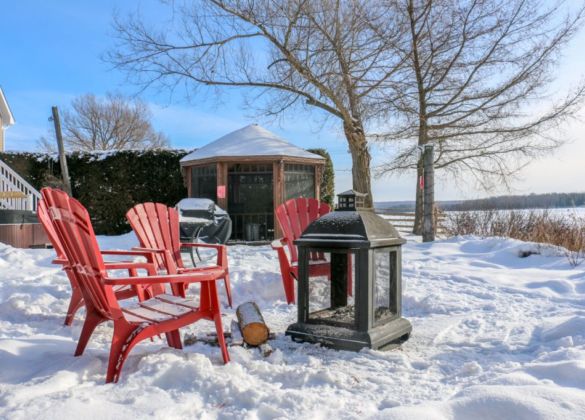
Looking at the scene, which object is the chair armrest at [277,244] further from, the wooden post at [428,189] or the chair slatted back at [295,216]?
the wooden post at [428,189]

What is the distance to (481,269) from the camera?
537 centimetres

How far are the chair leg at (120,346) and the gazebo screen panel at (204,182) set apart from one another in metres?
7.72

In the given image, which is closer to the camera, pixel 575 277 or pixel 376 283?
pixel 376 283

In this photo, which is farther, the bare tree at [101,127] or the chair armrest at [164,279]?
the bare tree at [101,127]

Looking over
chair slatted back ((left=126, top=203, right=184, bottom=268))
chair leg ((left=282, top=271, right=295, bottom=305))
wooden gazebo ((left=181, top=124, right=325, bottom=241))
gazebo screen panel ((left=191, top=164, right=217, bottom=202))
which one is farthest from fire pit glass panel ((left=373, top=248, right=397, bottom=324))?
gazebo screen panel ((left=191, top=164, right=217, bottom=202))

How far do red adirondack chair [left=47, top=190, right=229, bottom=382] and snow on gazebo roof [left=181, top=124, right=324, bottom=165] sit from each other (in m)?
7.05

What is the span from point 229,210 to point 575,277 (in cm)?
670

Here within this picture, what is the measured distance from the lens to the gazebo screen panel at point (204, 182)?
385 inches

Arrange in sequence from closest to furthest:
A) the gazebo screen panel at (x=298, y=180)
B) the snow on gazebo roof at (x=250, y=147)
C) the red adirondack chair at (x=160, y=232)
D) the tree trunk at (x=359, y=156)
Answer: the red adirondack chair at (x=160, y=232) → the snow on gazebo roof at (x=250, y=147) → the gazebo screen panel at (x=298, y=180) → the tree trunk at (x=359, y=156)

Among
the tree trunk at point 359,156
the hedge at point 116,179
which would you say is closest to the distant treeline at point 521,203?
the tree trunk at point 359,156

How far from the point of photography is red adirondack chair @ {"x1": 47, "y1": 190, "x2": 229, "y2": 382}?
207cm

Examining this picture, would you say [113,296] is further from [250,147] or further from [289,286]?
[250,147]

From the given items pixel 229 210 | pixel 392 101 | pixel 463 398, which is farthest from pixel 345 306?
pixel 392 101

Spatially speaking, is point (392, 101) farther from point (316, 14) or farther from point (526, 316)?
point (526, 316)
